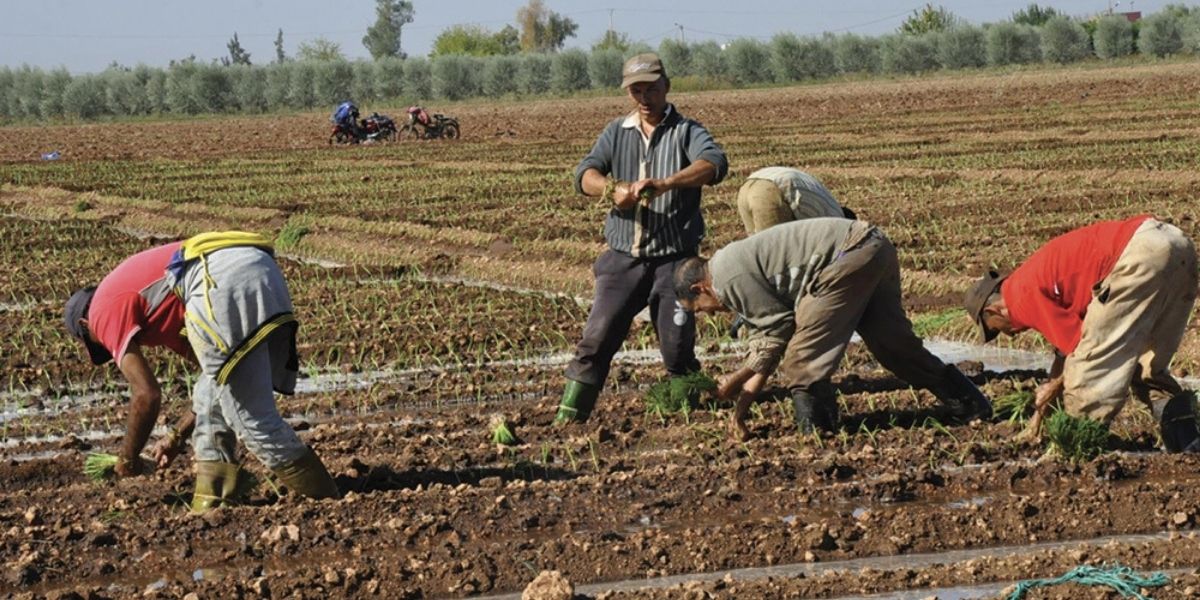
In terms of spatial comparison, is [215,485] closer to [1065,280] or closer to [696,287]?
[696,287]

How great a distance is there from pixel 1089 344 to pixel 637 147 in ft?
6.87

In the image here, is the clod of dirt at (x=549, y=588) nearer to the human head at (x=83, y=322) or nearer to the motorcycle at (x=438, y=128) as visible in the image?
the human head at (x=83, y=322)

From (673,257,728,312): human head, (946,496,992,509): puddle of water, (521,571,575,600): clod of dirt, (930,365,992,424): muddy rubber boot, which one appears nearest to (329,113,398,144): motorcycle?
(930,365,992,424): muddy rubber boot

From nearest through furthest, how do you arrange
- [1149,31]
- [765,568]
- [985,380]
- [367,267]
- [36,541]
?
[765,568] → [36,541] → [985,380] → [367,267] → [1149,31]

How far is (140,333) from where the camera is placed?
19.9 feet

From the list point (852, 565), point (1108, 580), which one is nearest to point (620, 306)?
point (852, 565)

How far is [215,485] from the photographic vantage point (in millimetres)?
6203

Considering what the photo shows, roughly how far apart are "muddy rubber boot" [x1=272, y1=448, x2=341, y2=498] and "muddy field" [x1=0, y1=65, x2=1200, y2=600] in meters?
0.08

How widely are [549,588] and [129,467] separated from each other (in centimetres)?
229

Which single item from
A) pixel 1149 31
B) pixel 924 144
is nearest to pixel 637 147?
pixel 924 144

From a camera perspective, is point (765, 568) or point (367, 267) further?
point (367, 267)

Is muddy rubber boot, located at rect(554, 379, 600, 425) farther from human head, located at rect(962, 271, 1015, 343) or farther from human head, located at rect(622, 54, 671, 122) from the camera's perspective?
human head, located at rect(962, 271, 1015, 343)

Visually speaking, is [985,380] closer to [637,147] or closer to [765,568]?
[637,147]

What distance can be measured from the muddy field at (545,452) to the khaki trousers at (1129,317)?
0.88ft
